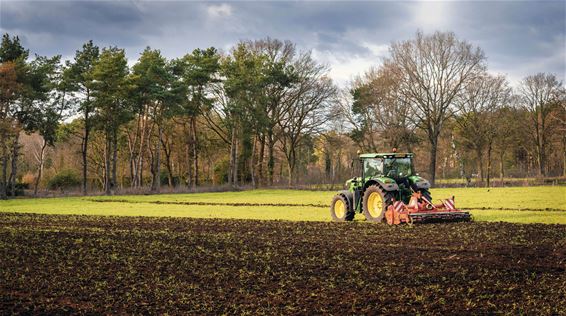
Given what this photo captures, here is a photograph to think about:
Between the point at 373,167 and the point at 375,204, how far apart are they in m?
1.33

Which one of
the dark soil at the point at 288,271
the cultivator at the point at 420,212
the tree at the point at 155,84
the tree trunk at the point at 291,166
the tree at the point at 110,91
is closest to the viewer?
the dark soil at the point at 288,271

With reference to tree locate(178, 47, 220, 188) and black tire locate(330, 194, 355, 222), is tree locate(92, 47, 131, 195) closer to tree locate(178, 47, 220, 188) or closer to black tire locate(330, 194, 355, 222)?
tree locate(178, 47, 220, 188)

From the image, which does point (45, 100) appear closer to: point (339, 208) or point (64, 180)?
point (64, 180)

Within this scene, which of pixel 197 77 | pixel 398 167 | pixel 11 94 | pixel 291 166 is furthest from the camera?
pixel 291 166

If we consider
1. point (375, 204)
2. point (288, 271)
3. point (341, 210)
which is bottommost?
point (288, 271)

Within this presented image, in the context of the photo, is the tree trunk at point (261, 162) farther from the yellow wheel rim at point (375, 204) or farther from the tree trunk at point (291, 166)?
the yellow wheel rim at point (375, 204)

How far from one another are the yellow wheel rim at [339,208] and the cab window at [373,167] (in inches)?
59.9

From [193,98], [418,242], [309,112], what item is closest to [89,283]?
[418,242]

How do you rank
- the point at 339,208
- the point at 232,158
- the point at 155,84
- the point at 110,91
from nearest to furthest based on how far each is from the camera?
1. the point at 339,208
2. the point at 110,91
3. the point at 155,84
4. the point at 232,158

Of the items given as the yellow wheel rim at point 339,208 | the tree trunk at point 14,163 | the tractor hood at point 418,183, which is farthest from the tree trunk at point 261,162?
the tractor hood at point 418,183

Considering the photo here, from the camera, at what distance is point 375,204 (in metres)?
19.7

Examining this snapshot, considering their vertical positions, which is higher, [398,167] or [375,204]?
[398,167]

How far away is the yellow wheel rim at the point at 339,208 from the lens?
20978mm

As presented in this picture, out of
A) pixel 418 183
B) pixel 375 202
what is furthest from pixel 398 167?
pixel 375 202
